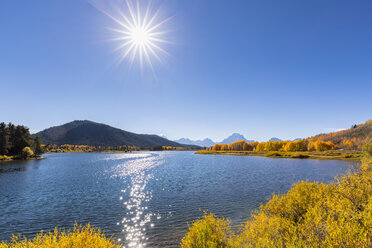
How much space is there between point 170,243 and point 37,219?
20710mm

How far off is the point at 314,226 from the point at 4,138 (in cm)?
15324

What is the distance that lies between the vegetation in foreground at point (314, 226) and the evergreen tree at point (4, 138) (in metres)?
145

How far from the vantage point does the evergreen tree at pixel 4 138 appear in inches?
4262

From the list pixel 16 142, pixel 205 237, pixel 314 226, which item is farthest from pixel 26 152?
pixel 314 226

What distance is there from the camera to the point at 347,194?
1352cm

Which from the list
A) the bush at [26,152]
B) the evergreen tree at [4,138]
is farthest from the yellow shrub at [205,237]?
the bush at [26,152]

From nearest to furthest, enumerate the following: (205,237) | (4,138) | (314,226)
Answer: (314,226) → (205,237) → (4,138)

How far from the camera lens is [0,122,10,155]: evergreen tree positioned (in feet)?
355

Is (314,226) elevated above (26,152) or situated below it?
below

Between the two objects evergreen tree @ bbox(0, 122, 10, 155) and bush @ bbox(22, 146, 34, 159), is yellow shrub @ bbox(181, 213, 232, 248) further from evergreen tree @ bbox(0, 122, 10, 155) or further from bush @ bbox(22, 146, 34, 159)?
bush @ bbox(22, 146, 34, 159)

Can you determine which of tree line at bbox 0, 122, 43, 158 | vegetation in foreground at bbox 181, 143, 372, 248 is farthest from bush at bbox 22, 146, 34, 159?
vegetation in foreground at bbox 181, 143, 372, 248

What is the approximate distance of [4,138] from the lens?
108250 mm

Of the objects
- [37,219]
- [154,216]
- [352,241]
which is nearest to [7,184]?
[37,219]

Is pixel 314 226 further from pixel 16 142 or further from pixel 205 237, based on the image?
pixel 16 142
